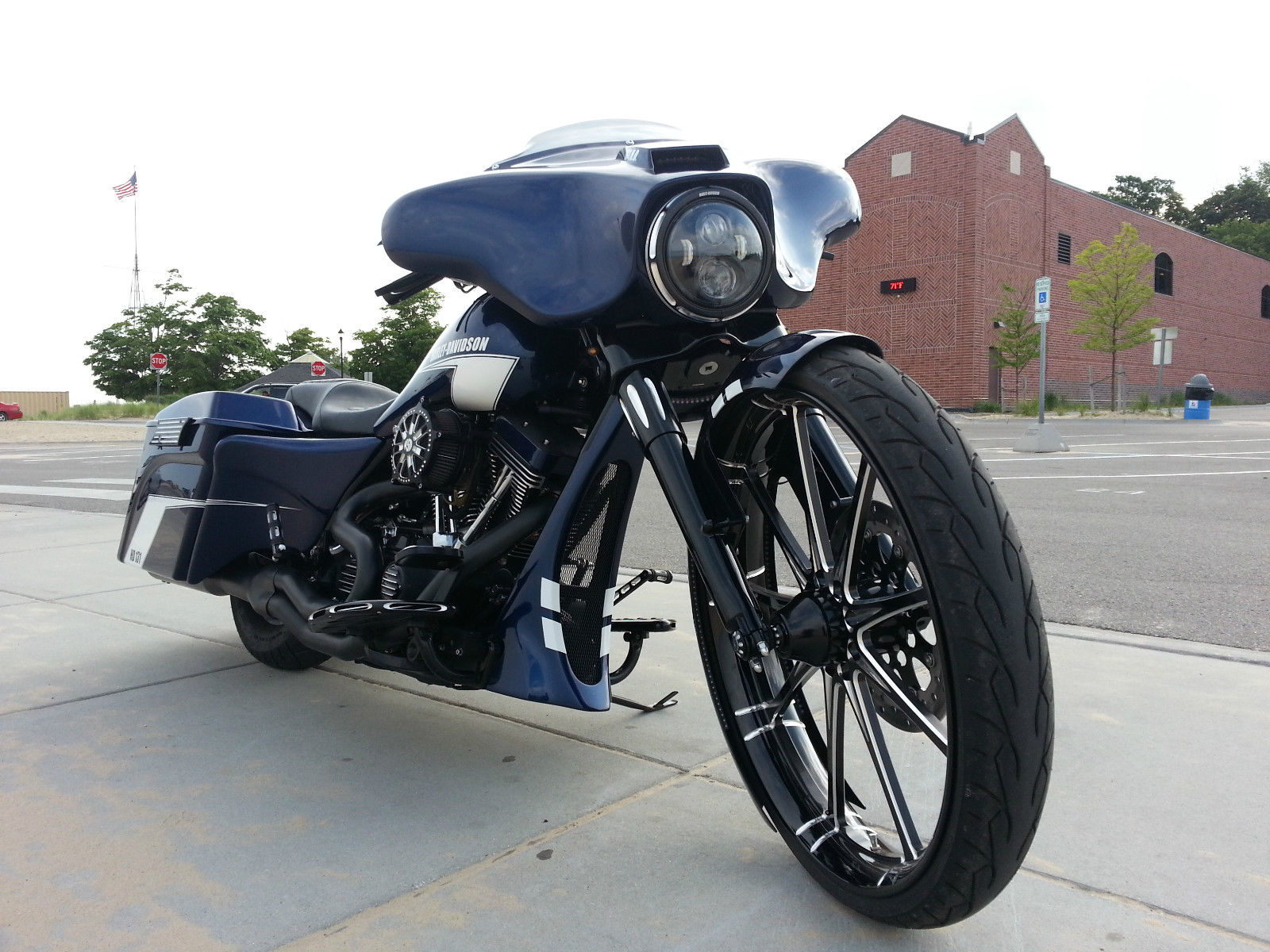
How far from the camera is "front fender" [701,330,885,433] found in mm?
1795

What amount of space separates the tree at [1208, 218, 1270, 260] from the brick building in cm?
3204

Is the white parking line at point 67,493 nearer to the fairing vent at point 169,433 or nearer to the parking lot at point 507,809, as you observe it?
the parking lot at point 507,809

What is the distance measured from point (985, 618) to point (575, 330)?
3.82 feet

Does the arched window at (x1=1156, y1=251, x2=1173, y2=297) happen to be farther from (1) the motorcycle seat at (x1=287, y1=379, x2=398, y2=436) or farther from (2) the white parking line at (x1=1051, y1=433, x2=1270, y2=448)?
(1) the motorcycle seat at (x1=287, y1=379, x2=398, y2=436)

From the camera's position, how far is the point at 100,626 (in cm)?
436

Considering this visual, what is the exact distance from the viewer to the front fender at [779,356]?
5.89ft

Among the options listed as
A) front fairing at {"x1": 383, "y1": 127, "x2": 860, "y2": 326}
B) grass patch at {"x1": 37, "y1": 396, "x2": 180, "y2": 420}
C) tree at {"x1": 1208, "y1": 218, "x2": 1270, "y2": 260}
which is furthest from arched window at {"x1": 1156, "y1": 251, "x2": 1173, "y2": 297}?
front fairing at {"x1": 383, "y1": 127, "x2": 860, "y2": 326}

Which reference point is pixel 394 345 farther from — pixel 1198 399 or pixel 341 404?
pixel 341 404

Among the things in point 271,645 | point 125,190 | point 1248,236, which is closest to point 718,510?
point 271,645

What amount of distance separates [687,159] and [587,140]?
1.05 feet

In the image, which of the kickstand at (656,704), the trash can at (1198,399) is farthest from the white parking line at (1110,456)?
the trash can at (1198,399)

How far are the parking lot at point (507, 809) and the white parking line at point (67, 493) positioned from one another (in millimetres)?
6446

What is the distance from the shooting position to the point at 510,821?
2.30 m

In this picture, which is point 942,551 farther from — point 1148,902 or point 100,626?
point 100,626
